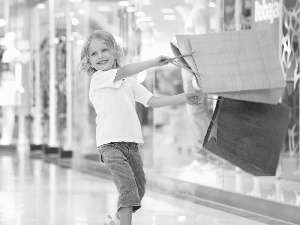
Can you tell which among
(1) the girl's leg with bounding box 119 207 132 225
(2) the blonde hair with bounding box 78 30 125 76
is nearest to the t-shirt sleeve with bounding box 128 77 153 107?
(2) the blonde hair with bounding box 78 30 125 76

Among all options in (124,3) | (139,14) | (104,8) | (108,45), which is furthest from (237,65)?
(104,8)

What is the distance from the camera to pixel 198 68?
4527 millimetres

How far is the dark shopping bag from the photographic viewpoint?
467cm

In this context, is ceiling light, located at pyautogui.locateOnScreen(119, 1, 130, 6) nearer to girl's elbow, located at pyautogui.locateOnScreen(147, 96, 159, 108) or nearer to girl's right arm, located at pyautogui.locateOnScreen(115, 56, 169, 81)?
girl's elbow, located at pyautogui.locateOnScreen(147, 96, 159, 108)

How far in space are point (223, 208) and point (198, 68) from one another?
114 inches

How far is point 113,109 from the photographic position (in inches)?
192

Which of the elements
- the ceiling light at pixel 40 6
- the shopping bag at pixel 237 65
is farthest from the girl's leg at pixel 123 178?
the ceiling light at pixel 40 6

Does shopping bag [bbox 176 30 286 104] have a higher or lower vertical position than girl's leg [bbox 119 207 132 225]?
higher

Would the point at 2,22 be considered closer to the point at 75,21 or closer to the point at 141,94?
the point at 75,21

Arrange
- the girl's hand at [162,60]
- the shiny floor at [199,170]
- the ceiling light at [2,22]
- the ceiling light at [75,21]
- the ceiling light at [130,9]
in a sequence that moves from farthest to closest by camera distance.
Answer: the ceiling light at [2,22] → the ceiling light at [75,21] → the ceiling light at [130,9] → the shiny floor at [199,170] → the girl's hand at [162,60]

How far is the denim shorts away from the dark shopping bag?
50 cm

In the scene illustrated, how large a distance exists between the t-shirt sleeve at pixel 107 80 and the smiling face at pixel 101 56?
7cm

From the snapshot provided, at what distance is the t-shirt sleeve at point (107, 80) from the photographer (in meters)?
4.84

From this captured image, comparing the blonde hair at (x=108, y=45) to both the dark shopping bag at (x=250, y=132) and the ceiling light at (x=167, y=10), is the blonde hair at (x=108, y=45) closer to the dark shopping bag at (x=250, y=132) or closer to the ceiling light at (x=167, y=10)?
the dark shopping bag at (x=250, y=132)
